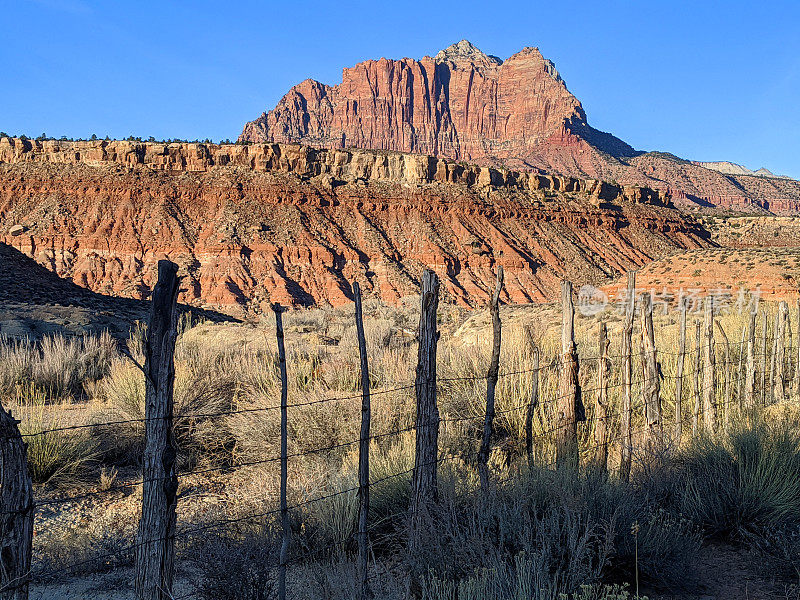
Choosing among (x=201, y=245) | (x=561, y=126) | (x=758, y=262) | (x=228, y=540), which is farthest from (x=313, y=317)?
(x=561, y=126)

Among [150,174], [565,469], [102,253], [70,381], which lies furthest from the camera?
[150,174]

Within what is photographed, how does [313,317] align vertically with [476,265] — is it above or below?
below

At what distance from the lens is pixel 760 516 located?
5023mm

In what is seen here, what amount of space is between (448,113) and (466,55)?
2893cm

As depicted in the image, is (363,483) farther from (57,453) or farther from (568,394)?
(57,453)

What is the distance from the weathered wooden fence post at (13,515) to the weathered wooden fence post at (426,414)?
2.32 meters

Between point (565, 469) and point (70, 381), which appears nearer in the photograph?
point (565, 469)

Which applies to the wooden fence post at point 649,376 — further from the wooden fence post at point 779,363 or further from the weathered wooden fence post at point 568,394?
the wooden fence post at point 779,363

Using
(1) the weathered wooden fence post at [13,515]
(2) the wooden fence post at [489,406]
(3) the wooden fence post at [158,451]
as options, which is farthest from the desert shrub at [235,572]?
(2) the wooden fence post at [489,406]

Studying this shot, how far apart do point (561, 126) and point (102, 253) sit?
10604 centimetres

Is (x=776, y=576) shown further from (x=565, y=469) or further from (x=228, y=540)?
(x=228, y=540)

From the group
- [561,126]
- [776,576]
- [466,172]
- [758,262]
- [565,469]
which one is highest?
[561,126]

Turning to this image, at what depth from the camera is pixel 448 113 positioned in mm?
156250

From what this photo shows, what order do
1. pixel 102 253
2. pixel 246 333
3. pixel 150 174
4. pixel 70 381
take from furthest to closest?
1. pixel 150 174
2. pixel 102 253
3. pixel 246 333
4. pixel 70 381
